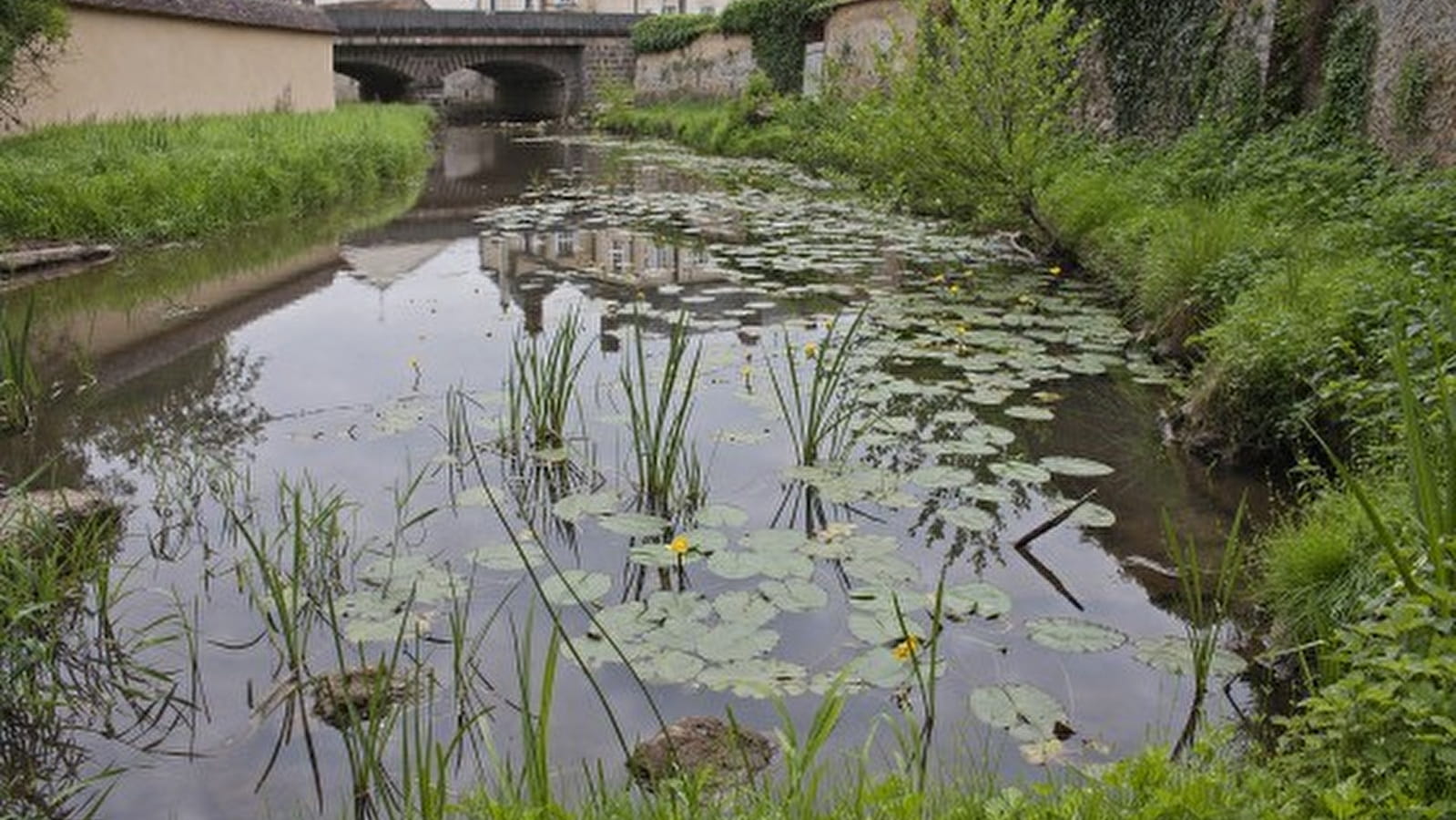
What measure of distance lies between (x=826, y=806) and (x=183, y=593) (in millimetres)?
2502

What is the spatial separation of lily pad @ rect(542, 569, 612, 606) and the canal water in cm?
2

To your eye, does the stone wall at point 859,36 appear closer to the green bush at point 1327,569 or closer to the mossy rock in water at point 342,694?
the green bush at point 1327,569

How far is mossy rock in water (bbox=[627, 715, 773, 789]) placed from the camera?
296cm

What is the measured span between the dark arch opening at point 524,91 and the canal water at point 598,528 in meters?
30.9

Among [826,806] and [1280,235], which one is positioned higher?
[1280,235]

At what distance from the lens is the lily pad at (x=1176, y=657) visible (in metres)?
3.52

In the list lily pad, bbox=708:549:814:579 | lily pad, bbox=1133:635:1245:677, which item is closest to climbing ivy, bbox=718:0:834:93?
lily pad, bbox=708:549:814:579

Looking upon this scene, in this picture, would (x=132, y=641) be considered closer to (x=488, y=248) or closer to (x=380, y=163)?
(x=488, y=248)

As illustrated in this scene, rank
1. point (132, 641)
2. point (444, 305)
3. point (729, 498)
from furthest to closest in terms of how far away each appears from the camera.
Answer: point (444, 305)
point (729, 498)
point (132, 641)

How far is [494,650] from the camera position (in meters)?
3.74

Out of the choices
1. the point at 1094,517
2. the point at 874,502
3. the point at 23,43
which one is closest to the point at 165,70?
the point at 23,43

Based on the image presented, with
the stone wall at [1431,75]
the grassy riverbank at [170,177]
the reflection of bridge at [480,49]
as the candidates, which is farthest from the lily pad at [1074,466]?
the reflection of bridge at [480,49]

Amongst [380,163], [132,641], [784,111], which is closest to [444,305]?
[132,641]

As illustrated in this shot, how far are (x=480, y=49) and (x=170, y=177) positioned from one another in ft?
85.9
